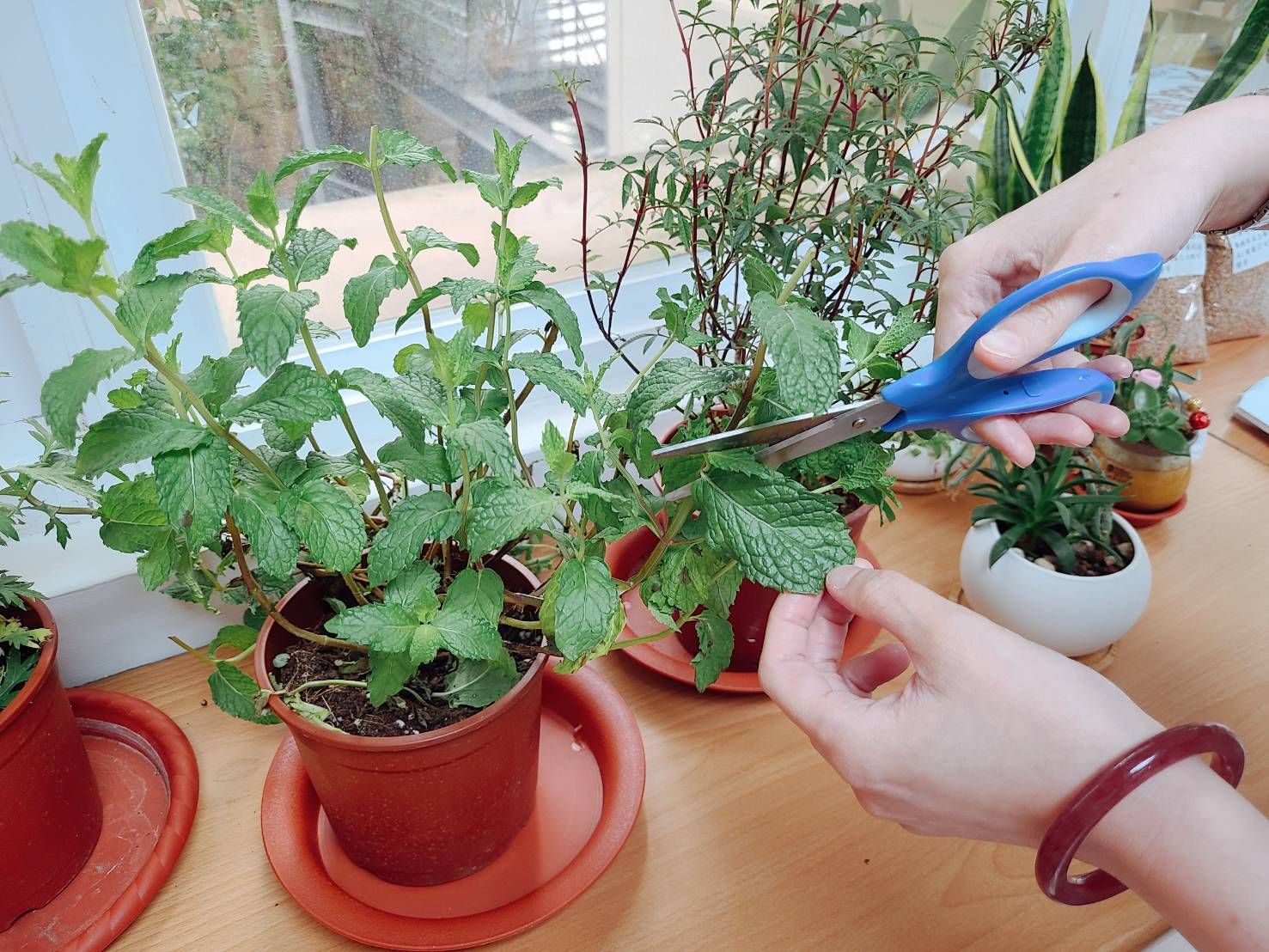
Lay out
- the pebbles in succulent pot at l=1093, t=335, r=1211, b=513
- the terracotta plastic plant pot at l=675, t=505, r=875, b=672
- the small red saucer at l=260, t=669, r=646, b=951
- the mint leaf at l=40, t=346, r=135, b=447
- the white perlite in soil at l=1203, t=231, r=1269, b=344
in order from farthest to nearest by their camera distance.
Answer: the white perlite in soil at l=1203, t=231, r=1269, b=344 < the pebbles in succulent pot at l=1093, t=335, r=1211, b=513 < the terracotta plastic plant pot at l=675, t=505, r=875, b=672 < the small red saucer at l=260, t=669, r=646, b=951 < the mint leaf at l=40, t=346, r=135, b=447

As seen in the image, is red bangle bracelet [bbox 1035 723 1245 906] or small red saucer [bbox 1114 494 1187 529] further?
small red saucer [bbox 1114 494 1187 529]

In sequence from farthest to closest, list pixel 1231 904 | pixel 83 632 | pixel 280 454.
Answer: pixel 83 632 → pixel 280 454 → pixel 1231 904

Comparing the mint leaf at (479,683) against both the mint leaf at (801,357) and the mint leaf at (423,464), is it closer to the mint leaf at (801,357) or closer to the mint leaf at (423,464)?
the mint leaf at (423,464)

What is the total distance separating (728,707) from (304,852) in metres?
0.34

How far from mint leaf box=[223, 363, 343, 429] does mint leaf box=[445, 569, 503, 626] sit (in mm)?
114

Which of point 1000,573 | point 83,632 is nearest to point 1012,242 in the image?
point 1000,573

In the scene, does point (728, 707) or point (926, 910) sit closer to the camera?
point (926, 910)

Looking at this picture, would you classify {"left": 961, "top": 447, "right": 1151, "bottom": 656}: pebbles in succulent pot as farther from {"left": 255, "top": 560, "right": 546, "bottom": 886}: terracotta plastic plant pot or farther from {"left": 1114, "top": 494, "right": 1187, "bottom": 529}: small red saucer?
{"left": 255, "top": 560, "right": 546, "bottom": 886}: terracotta plastic plant pot

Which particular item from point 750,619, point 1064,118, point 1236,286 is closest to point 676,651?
point 750,619

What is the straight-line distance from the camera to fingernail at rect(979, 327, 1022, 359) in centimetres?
47

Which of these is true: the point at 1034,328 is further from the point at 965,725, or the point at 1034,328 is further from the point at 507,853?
the point at 507,853

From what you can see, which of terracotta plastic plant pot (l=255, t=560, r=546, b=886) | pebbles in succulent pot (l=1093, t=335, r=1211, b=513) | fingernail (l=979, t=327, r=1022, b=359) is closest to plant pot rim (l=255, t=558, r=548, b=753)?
terracotta plastic plant pot (l=255, t=560, r=546, b=886)

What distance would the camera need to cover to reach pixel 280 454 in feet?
1.92

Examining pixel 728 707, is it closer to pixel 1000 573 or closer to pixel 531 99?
pixel 1000 573
